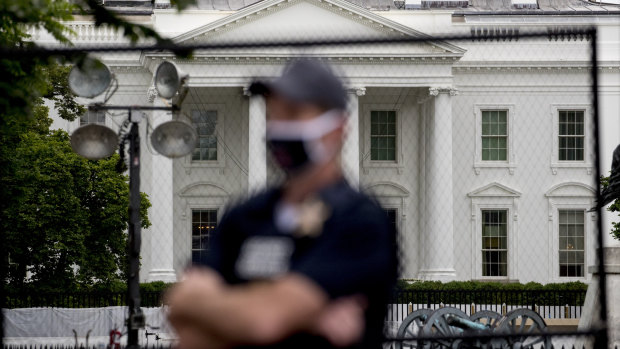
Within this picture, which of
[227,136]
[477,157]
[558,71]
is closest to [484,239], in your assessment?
[477,157]

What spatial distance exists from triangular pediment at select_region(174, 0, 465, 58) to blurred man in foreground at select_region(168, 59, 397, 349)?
34909mm

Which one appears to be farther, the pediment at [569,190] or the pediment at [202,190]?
the pediment at [569,190]

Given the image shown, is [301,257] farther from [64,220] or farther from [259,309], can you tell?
[64,220]

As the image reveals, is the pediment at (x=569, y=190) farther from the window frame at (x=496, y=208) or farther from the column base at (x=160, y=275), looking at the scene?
the column base at (x=160, y=275)

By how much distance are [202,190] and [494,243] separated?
12.0 meters

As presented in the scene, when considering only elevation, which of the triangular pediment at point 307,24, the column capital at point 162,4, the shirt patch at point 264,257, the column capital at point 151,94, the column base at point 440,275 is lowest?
the column base at point 440,275

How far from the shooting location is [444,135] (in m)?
39.7

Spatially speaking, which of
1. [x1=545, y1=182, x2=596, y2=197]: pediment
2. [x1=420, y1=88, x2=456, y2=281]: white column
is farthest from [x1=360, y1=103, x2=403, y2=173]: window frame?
[x1=545, y1=182, x2=596, y2=197]: pediment

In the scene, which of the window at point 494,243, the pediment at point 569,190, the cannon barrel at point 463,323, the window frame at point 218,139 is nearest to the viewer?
the cannon barrel at point 463,323

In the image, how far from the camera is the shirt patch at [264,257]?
2164mm

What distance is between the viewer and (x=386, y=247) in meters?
2.19

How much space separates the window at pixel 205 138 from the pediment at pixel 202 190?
1.09 meters

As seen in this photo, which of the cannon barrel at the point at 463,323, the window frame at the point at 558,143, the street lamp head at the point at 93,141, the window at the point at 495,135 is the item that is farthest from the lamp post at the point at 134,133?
the window frame at the point at 558,143

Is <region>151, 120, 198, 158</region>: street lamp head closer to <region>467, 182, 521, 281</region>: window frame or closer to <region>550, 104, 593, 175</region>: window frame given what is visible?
<region>550, 104, 593, 175</region>: window frame
